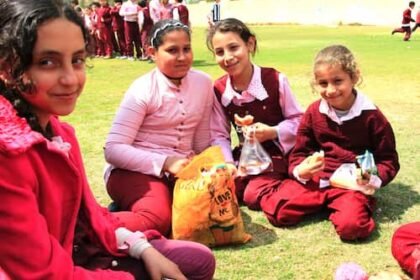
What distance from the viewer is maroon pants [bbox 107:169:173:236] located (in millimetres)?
2988

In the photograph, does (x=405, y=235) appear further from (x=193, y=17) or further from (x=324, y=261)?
(x=193, y=17)

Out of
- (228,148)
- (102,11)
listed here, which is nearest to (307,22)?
(102,11)

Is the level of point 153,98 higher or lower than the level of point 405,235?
higher

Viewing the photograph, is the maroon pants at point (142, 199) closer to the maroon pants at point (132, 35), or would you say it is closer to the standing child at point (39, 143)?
the standing child at point (39, 143)

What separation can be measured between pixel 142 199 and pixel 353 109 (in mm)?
1329

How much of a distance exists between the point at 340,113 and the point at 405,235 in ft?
3.06

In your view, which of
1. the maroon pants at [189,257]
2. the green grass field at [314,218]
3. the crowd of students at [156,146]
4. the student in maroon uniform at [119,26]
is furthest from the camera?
the student in maroon uniform at [119,26]

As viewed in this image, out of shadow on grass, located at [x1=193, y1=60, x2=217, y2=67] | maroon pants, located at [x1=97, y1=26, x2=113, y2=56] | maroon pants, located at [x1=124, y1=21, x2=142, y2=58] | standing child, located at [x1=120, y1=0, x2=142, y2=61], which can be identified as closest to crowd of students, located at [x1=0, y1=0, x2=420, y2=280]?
shadow on grass, located at [x1=193, y1=60, x2=217, y2=67]

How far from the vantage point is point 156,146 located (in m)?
3.41

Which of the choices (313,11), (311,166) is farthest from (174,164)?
(313,11)

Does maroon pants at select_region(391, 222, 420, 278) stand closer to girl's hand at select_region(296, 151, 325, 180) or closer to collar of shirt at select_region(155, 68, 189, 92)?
girl's hand at select_region(296, 151, 325, 180)

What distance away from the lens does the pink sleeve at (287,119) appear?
3594 mm

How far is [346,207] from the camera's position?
122 inches

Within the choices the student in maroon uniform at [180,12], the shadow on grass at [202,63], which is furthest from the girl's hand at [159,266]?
the student in maroon uniform at [180,12]
